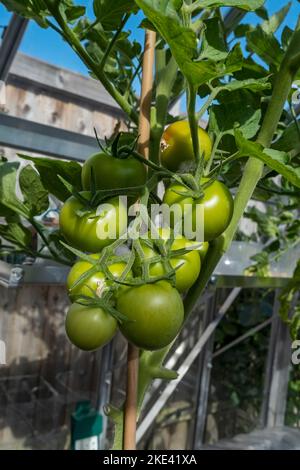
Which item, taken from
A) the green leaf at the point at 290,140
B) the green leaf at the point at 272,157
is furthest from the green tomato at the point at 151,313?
the green leaf at the point at 290,140

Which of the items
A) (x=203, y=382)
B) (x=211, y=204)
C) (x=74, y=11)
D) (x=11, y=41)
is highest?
(x=11, y=41)

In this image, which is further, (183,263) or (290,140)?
(290,140)

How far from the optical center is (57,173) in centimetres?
41

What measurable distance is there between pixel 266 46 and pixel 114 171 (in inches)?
8.9

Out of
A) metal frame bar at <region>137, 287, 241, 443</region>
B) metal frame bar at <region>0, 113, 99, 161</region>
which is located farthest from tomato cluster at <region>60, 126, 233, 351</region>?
metal frame bar at <region>137, 287, 241, 443</region>

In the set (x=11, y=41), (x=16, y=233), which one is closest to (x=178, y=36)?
(x=16, y=233)

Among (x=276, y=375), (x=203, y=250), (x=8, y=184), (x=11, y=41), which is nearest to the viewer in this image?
(x=203, y=250)

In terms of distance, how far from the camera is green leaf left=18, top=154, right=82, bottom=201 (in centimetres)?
39

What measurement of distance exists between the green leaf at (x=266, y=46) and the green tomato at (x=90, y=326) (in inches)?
12.3

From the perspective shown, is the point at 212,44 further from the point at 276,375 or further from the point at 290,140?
the point at 276,375

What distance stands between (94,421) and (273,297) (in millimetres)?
1304

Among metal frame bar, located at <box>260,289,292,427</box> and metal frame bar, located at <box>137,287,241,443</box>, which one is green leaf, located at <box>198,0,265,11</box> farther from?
metal frame bar, located at <box>260,289,292,427</box>

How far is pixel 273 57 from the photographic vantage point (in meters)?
0.46
